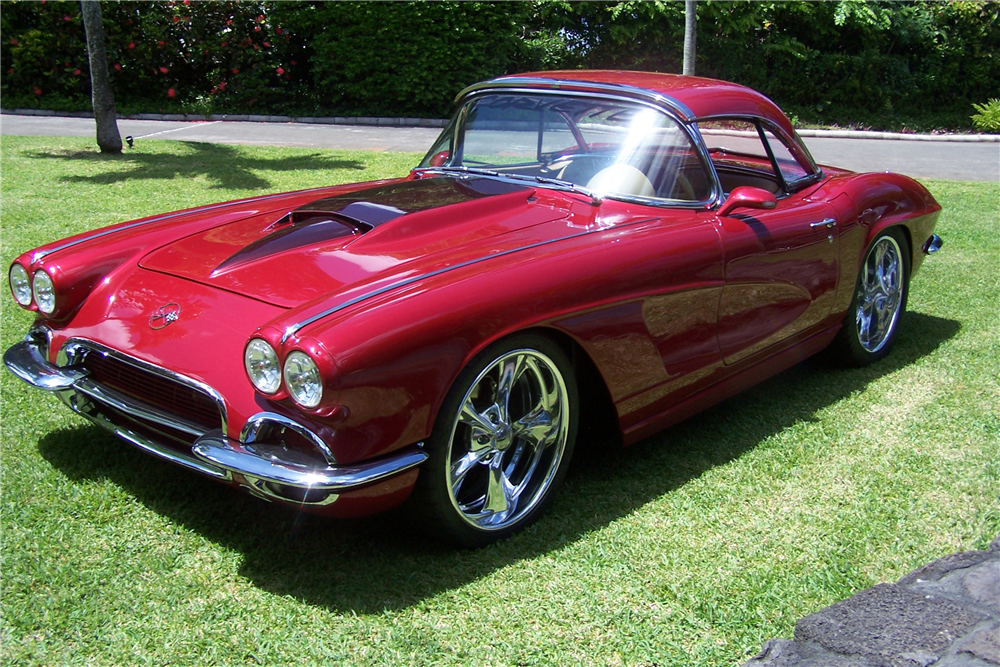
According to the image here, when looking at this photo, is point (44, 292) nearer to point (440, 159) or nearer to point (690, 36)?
point (440, 159)

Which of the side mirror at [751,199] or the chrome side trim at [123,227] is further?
the side mirror at [751,199]

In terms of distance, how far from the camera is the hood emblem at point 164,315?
301 cm

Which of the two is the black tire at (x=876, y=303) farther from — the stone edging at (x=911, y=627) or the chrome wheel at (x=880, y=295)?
the stone edging at (x=911, y=627)

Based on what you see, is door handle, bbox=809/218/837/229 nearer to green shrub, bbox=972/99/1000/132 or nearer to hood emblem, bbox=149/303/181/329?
hood emblem, bbox=149/303/181/329

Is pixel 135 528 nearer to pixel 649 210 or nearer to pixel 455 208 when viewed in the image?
pixel 455 208

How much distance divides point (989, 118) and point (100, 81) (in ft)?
49.2

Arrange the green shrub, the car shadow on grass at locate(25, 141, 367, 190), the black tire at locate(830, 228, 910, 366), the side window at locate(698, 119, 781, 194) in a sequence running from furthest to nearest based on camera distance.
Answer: the green shrub → the car shadow on grass at locate(25, 141, 367, 190) → the black tire at locate(830, 228, 910, 366) → the side window at locate(698, 119, 781, 194)

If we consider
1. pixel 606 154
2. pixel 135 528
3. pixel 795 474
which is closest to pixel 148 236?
pixel 135 528

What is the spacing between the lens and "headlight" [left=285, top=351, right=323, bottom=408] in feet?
8.18

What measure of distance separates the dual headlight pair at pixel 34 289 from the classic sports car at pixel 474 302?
0.05 feet

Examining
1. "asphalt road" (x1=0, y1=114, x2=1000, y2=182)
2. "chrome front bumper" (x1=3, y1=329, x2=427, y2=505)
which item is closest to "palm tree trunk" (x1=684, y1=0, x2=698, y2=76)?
"asphalt road" (x1=0, y1=114, x2=1000, y2=182)

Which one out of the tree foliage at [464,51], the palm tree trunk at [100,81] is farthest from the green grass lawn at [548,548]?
the tree foliage at [464,51]

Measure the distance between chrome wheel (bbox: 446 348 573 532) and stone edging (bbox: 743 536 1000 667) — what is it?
3.15 feet

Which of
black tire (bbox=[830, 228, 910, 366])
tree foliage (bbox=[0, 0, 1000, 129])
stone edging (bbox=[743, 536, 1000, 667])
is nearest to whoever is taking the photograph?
stone edging (bbox=[743, 536, 1000, 667])
